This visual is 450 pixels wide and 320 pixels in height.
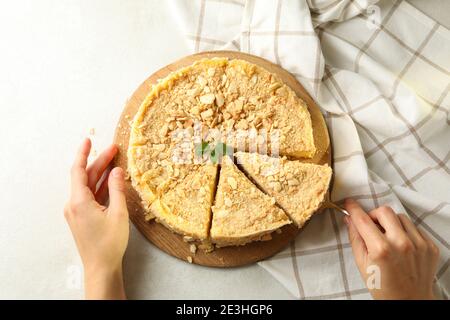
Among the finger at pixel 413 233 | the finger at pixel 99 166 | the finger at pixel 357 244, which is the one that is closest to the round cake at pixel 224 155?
the finger at pixel 99 166

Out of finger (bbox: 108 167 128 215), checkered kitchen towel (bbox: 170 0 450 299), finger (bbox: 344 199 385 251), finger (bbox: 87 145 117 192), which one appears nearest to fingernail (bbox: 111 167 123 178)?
finger (bbox: 108 167 128 215)

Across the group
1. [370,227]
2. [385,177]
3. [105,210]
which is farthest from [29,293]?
[385,177]

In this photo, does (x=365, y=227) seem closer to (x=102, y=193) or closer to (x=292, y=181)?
(x=292, y=181)

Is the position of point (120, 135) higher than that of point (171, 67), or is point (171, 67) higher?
point (171, 67)

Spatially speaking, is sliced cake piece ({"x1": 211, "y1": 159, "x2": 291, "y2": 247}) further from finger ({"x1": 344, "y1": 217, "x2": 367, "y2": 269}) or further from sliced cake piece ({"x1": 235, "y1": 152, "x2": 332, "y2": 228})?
finger ({"x1": 344, "y1": 217, "x2": 367, "y2": 269})

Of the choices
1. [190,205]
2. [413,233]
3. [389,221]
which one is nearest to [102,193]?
[190,205]
